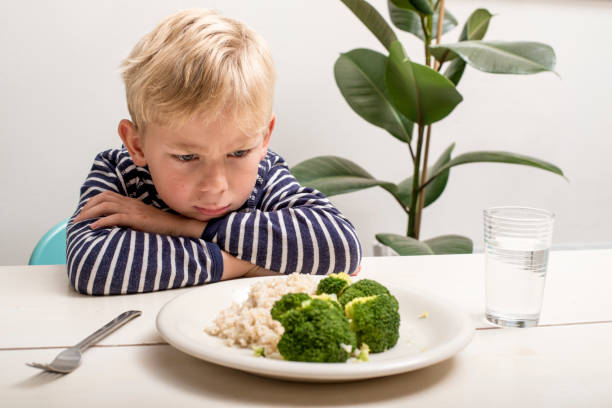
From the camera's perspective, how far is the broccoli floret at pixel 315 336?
0.47 meters

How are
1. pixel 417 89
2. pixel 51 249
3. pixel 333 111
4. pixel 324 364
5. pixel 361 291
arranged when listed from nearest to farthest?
pixel 324 364
pixel 361 291
pixel 51 249
pixel 417 89
pixel 333 111

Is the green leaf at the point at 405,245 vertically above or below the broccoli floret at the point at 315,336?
→ below

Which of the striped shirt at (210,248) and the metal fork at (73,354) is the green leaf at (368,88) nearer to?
the striped shirt at (210,248)

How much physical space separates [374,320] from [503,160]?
1152 millimetres

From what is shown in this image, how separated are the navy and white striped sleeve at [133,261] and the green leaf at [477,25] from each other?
1.15m

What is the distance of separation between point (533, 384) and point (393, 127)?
48.1 inches


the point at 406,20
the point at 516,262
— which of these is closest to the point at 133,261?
the point at 516,262

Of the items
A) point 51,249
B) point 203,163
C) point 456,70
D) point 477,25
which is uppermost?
point 477,25

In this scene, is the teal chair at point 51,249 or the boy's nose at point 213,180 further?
→ the teal chair at point 51,249

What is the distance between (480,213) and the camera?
2176 mm

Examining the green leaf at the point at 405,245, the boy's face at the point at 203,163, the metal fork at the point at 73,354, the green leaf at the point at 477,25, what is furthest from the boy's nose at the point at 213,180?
the green leaf at the point at 477,25

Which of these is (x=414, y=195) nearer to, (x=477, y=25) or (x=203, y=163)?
(x=477, y=25)

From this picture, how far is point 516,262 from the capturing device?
616 millimetres

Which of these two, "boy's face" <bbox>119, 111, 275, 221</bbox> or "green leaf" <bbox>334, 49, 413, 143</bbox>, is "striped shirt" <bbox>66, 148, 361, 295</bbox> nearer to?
"boy's face" <bbox>119, 111, 275, 221</bbox>
